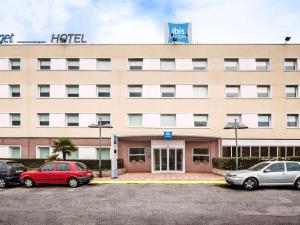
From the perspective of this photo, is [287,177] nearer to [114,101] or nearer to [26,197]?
[26,197]

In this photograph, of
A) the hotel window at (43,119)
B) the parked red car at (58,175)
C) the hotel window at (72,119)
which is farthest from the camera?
the hotel window at (43,119)

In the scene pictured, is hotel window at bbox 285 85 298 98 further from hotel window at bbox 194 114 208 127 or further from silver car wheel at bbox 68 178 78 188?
silver car wheel at bbox 68 178 78 188

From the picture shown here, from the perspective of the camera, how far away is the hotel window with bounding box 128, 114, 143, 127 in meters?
30.9

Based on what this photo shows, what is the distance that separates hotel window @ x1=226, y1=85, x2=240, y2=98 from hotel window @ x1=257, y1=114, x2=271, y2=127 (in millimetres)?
2990

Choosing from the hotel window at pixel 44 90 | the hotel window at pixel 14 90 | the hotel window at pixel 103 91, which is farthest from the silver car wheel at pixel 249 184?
the hotel window at pixel 14 90

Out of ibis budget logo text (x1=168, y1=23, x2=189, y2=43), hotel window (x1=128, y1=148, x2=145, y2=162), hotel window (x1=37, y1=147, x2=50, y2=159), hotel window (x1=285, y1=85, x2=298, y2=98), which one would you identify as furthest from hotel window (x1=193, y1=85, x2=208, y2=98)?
hotel window (x1=37, y1=147, x2=50, y2=159)

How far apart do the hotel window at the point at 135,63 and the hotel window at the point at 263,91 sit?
39.2ft

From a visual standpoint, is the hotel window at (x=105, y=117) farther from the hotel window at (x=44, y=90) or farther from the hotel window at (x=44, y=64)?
the hotel window at (x=44, y=64)

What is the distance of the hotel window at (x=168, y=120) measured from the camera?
3075 cm

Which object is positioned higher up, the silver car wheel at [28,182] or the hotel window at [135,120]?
the hotel window at [135,120]

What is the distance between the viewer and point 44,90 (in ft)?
103

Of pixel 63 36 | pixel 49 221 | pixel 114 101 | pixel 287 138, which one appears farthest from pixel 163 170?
pixel 49 221

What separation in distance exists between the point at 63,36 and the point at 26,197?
67.5ft

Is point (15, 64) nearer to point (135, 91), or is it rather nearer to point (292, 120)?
point (135, 91)
